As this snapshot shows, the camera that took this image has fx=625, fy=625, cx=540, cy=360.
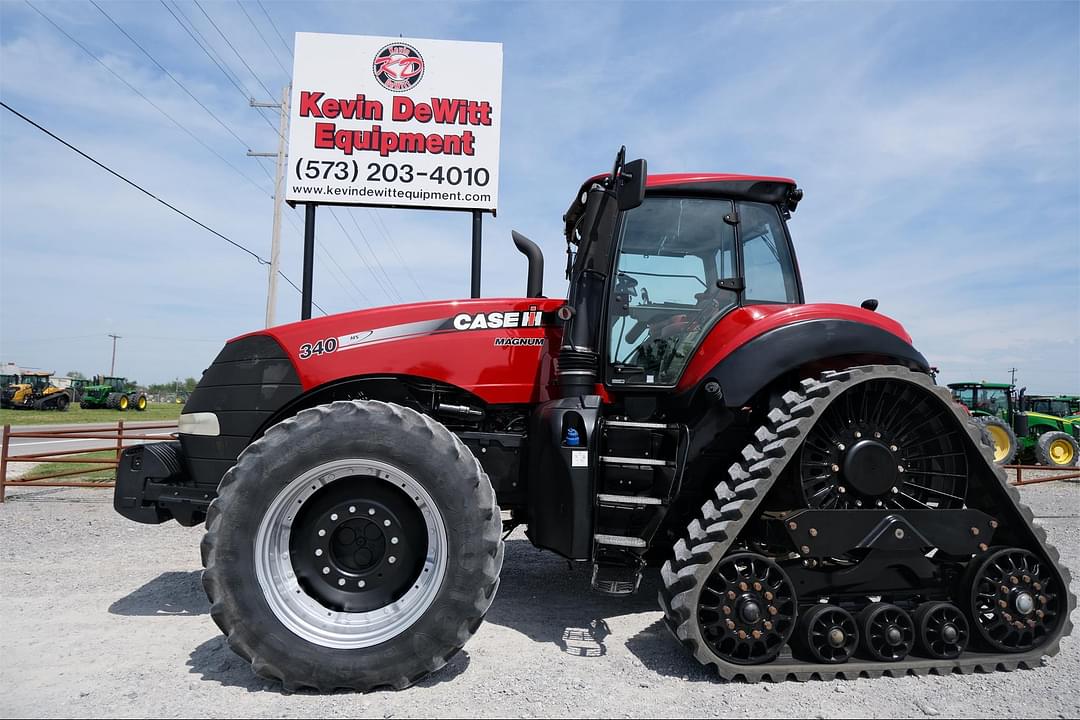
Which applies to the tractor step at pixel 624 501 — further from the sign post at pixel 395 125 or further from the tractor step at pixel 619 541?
the sign post at pixel 395 125

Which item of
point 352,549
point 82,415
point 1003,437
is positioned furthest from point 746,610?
point 82,415

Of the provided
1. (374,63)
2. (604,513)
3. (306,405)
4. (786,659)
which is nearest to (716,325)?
(604,513)

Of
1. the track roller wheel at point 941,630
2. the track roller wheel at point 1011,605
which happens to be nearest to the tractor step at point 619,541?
the track roller wheel at point 941,630

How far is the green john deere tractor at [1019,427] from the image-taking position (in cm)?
1377

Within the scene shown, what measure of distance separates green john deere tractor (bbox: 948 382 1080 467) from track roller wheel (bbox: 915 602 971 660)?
12.4 metres

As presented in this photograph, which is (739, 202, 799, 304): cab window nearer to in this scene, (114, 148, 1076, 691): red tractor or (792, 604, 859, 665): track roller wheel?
(114, 148, 1076, 691): red tractor

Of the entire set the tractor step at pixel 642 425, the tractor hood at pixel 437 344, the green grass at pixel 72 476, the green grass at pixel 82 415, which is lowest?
the green grass at pixel 82 415

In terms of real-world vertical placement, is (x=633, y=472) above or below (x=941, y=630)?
above

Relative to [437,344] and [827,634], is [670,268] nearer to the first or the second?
[437,344]

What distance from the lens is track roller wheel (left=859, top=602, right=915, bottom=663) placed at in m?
3.08

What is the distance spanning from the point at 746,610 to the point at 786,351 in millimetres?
1334

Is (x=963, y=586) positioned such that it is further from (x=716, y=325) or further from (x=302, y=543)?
(x=302, y=543)

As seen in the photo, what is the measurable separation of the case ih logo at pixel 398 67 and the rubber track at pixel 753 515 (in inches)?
270

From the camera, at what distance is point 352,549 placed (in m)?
3.15
